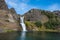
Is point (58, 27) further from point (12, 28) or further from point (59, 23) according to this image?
point (12, 28)

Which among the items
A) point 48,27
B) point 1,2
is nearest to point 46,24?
point 48,27

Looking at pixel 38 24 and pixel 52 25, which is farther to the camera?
pixel 52 25

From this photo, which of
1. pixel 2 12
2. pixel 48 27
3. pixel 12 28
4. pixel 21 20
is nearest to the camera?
pixel 12 28

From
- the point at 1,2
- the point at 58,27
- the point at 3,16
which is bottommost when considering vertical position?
the point at 58,27

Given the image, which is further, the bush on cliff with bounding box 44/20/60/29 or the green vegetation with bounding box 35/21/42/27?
the bush on cliff with bounding box 44/20/60/29

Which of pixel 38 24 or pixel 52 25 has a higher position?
pixel 38 24

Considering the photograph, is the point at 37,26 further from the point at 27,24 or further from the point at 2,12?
the point at 2,12

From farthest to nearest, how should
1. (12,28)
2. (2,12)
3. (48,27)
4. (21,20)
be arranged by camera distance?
(48,27) → (21,20) → (2,12) → (12,28)

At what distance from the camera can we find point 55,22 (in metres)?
200

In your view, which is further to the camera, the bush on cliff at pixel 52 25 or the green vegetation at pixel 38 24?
the bush on cliff at pixel 52 25

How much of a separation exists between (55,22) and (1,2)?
73363 millimetres

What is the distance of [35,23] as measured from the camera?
193 metres

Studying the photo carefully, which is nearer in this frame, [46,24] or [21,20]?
[21,20]

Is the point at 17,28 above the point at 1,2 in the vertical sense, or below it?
below
